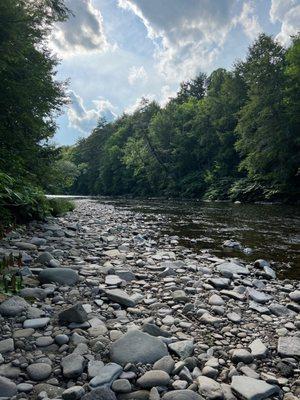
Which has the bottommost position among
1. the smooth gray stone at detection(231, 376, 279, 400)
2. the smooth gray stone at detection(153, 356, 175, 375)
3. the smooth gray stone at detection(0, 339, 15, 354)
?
the smooth gray stone at detection(231, 376, 279, 400)

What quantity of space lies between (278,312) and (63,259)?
152 inches

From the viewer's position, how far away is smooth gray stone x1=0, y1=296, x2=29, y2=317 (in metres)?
3.51

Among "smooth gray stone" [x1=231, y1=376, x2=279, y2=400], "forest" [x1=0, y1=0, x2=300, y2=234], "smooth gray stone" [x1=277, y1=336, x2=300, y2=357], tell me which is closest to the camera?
"smooth gray stone" [x1=231, y1=376, x2=279, y2=400]

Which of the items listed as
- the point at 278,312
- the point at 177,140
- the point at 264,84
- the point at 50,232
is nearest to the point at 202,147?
the point at 177,140

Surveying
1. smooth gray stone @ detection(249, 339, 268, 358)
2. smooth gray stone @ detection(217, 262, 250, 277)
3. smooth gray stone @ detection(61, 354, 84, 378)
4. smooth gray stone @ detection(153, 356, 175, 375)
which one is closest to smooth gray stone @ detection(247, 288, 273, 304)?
smooth gray stone @ detection(217, 262, 250, 277)

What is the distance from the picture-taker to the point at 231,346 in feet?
10.8

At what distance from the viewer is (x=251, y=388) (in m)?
2.52

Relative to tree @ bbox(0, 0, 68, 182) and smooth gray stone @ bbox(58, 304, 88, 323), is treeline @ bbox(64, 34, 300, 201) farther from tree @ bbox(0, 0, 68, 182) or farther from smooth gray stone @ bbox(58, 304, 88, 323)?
smooth gray stone @ bbox(58, 304, 88, 323)

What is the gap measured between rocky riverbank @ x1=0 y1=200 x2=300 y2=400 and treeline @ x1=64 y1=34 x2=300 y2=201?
25232 mm

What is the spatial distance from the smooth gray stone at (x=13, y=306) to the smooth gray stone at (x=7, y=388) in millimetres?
1184

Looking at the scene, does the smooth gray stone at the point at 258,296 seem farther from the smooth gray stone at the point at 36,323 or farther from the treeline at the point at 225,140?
the treeline at the point at 225,140

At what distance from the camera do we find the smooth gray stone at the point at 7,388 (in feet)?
7.53

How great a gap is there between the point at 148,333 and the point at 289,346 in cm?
142

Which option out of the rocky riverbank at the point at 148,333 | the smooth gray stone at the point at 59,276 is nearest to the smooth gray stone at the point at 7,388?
the rocky riverbank at the point at 148,333
